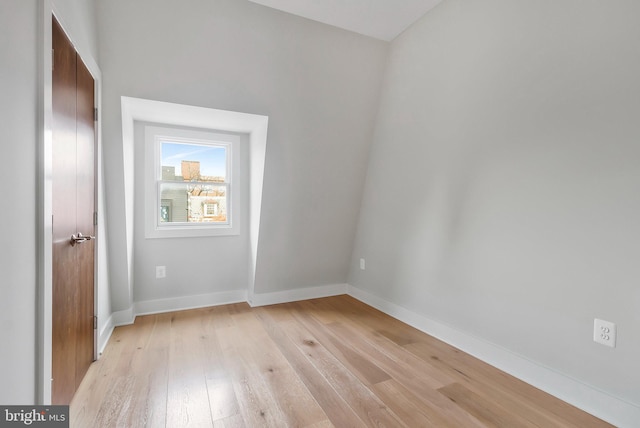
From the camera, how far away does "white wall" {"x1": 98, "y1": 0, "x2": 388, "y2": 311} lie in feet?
7.41

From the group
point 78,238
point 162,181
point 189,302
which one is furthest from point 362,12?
point 189,302

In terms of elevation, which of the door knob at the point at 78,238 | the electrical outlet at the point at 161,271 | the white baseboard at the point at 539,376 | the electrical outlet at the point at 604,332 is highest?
the door knob at the point at 78,238

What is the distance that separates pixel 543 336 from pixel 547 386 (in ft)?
1.05

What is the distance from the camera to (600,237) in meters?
1.79

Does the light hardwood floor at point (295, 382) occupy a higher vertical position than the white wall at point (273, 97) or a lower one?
lower

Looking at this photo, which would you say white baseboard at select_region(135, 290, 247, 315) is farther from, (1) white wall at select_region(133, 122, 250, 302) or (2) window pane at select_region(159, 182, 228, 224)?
(2) window pane at select_region(159, 182, 228, 224)

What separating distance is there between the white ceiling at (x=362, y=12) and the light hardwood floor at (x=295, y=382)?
2758mm

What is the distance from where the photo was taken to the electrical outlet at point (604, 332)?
5.73 feet

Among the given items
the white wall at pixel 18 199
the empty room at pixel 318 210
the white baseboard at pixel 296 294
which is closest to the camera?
the white wall at pixel 18 199

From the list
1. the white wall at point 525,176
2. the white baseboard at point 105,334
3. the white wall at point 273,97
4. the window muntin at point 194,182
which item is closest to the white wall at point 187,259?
the white wall at point 273,97

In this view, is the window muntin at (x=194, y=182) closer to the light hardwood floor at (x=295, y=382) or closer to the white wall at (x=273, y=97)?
the white wall at (x=273, y=97)

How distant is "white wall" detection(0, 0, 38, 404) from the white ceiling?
167cm

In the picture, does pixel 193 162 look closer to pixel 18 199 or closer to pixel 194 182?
pixel 194 182

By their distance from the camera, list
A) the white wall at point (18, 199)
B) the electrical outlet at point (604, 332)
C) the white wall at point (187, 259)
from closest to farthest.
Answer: the white wall at point (18, 199), the electrical outlet at point (604, 332), the white wall at point (187, 259)
